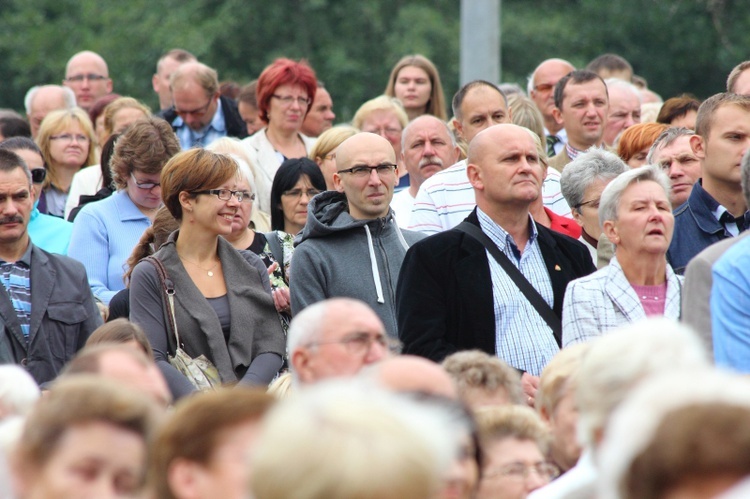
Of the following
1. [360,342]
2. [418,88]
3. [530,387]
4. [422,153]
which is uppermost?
[418,88]

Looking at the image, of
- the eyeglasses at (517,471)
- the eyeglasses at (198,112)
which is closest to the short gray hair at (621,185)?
the eyeglasses at (517,471)

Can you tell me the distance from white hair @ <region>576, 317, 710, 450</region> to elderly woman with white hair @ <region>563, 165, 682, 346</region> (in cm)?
222

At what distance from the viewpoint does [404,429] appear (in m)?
2.53

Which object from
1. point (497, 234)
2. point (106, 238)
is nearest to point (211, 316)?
point (497, 234)

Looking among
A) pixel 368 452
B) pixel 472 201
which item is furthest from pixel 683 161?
pixel 368 452

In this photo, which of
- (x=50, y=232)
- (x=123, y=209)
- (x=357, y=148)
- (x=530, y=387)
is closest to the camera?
(x=530, y=387)

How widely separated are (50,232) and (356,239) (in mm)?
2280

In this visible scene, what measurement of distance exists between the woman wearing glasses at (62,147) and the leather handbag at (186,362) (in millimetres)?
3631

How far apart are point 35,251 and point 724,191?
139 inches

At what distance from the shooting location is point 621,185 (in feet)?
20.7

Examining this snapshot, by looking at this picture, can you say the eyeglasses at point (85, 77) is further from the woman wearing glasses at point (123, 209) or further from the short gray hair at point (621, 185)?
the short gray hair at point (621, 185)

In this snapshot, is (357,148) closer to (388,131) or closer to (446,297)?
(446,297)

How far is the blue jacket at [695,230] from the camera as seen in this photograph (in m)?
6.96

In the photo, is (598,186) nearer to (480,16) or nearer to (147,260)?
(147,260)
